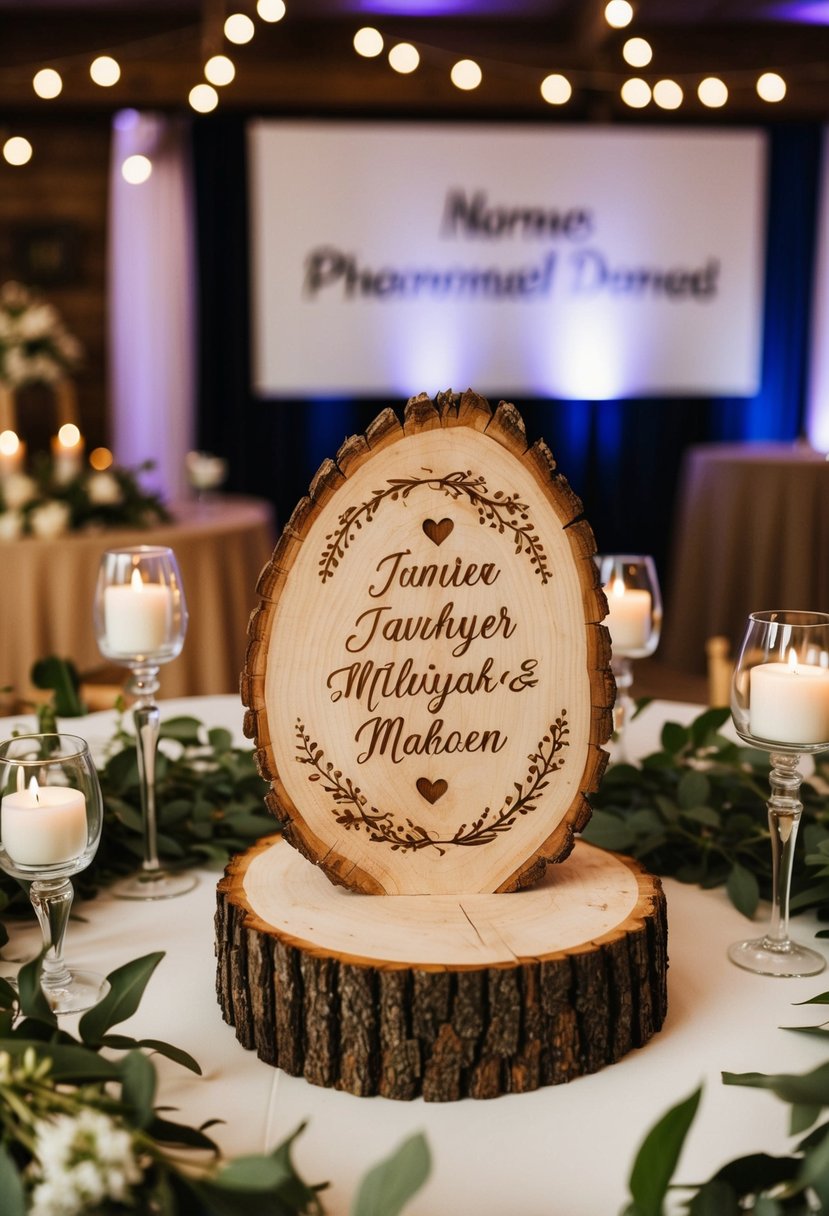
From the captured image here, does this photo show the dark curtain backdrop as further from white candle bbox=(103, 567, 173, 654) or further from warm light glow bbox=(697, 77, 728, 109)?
white candle bbox=(103, 567, 173, 654)

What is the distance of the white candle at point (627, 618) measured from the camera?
1502mm

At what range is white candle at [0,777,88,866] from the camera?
35.9 inches

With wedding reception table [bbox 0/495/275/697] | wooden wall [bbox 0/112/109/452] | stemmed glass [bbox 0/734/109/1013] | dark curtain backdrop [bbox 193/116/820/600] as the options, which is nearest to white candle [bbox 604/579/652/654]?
stemmed glass [bbox 0/734/109/1013]

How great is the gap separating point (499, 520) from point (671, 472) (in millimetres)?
6238

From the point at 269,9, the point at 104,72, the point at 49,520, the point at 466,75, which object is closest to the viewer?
the point at 49,520

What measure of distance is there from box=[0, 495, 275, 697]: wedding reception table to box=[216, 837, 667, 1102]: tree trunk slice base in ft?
8.41

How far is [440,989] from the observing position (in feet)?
2.77

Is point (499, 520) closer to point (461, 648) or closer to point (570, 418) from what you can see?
point (461, 648)

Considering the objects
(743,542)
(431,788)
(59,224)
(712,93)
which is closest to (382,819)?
(431,788)

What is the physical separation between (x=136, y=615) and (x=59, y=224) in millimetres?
5833

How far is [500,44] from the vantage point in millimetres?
6617

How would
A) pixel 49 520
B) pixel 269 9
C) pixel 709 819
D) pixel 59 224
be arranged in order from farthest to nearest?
pixel 59 224 → pixel 269 9 → pixel 49 520 → pixel 709 819

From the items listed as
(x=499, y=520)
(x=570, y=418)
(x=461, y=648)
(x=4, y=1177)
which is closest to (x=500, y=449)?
(x=499, y=520)

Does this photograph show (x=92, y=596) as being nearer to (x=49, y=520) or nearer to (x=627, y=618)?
(x=49, y=520)
